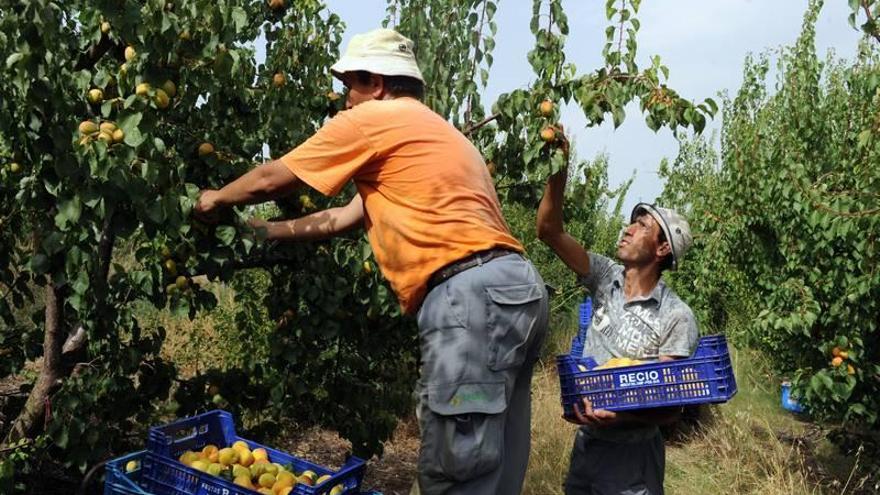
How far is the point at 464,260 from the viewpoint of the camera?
2539mm

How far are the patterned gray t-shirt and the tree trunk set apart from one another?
184cm

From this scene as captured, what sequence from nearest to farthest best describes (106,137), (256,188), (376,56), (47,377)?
(106,137) → (256,188) → (376,56) → (47,377)

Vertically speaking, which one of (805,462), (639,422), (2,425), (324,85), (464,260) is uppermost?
(324,85)

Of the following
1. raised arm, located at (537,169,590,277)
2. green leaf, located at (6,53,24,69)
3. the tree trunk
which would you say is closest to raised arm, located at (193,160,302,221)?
green leaf, located at (6,53,24,69)

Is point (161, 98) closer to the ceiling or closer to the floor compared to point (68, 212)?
closer to the ceiling

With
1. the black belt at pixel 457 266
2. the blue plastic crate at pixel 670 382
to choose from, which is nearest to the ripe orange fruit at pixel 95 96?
the black belt at pixel 457 266

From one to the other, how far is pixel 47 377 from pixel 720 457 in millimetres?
4079

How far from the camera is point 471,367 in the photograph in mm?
2457

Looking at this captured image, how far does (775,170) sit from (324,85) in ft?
10.3

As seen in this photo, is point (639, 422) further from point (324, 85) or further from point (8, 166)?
point (8, 166)

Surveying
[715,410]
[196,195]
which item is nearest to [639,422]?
[196,195]

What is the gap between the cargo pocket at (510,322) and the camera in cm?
250

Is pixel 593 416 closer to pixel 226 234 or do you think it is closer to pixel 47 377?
pixel 226 234

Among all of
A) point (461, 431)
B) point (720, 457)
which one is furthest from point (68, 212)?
point (720, 457)
